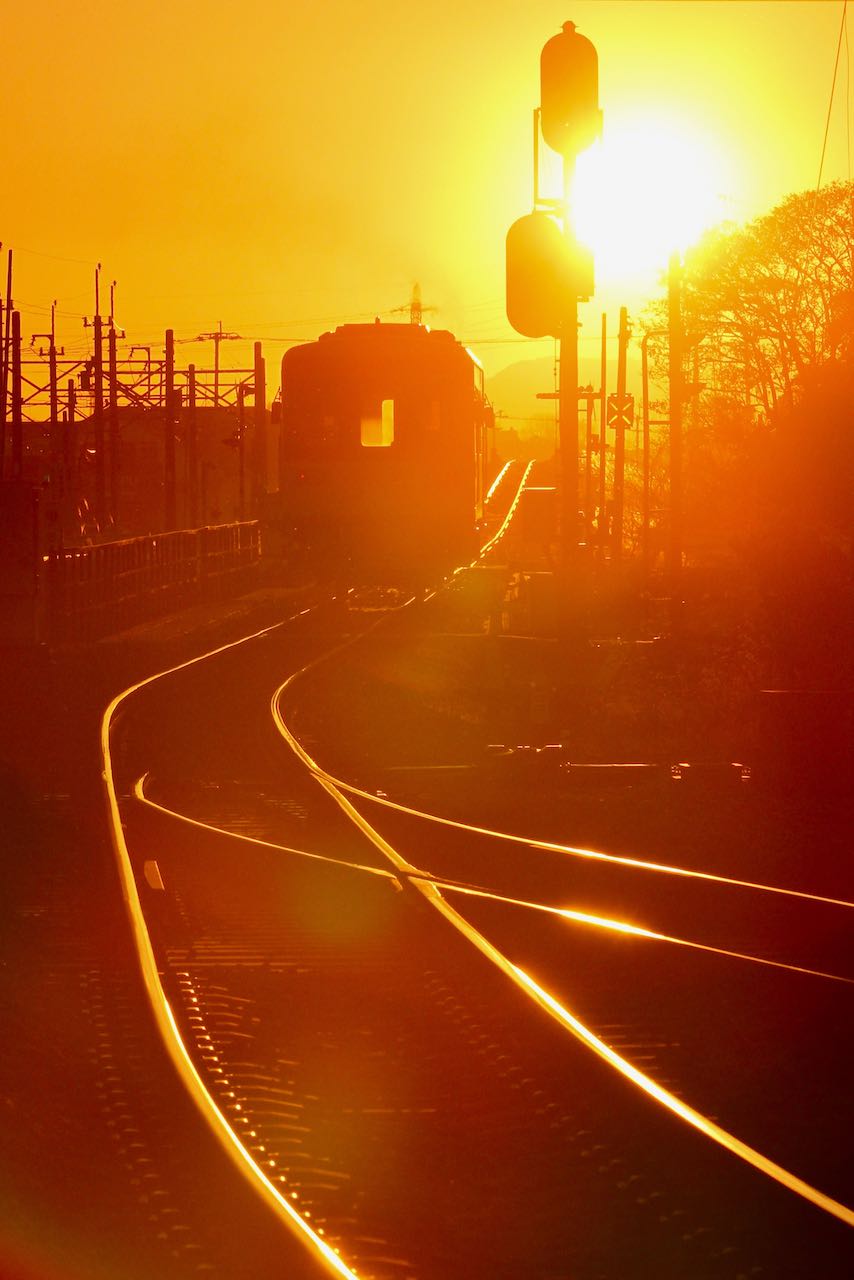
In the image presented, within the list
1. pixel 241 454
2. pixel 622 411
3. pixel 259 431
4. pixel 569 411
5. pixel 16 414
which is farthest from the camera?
pixel 241 454

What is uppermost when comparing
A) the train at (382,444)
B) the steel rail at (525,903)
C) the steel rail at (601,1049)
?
the train at (382,444)

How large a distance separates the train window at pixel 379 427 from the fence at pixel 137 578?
4.25 meters

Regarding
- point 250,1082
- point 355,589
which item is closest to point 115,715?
point 250,1082

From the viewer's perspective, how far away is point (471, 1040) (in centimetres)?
591

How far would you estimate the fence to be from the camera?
79.7ft

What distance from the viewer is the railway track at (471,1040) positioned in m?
4.24

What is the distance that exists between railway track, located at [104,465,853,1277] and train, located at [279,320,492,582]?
16001 mm

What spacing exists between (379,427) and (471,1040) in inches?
826

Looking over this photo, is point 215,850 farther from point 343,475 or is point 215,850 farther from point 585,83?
point 343,475

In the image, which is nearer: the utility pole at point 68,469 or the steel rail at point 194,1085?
the steel rail at point 194,1085

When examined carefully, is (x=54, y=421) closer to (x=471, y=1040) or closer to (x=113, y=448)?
(x=113, y=448)

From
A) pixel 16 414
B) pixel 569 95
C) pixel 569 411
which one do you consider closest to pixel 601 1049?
pixel 569 411

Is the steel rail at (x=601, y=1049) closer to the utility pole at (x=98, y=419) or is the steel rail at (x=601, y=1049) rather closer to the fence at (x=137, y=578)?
the fence at (x=137, y=578)

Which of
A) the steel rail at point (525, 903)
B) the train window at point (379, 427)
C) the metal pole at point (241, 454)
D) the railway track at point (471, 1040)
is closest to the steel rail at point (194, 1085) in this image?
the railway track at point (471, 1040)
